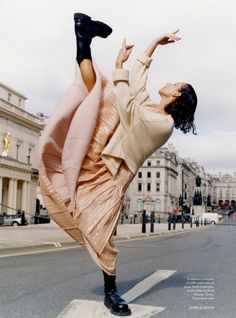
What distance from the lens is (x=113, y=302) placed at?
3725 mm

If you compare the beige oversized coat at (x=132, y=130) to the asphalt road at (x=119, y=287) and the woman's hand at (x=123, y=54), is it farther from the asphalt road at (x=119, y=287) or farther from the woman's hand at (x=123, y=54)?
the asphalt road at (x=119, y=287)

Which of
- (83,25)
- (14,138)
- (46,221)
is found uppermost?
(14,138)

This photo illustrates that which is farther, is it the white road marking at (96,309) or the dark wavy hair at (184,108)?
the dark wavy hair at (184,108)

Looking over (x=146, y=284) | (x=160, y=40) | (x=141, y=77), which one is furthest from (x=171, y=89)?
(x=146, y=284)

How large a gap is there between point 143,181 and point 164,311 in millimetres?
122004

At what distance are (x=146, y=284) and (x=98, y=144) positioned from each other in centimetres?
212

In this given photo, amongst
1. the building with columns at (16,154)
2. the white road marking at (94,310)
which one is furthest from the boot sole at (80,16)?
the building with columns at (16,154)

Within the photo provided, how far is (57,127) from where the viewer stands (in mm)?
3918

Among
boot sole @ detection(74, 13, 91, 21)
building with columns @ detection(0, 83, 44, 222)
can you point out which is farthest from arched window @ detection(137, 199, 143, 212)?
boot sole @ detection(74, 13, 91, 21)

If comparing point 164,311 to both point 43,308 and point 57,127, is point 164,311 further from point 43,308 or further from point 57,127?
point 57,127

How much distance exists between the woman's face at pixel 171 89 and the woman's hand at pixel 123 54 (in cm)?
49

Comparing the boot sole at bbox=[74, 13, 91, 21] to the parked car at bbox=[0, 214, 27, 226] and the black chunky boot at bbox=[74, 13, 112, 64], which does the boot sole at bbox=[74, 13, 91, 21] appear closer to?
the black chunky boot at bbox=[74, 13, 112, 64]

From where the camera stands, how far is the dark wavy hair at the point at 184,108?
13.6 ft

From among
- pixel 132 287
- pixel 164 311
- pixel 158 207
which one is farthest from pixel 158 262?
pixel 158 207
